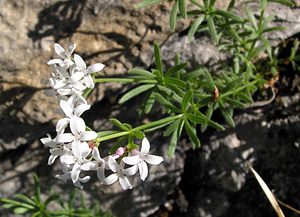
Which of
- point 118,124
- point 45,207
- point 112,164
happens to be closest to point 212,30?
point 118,124

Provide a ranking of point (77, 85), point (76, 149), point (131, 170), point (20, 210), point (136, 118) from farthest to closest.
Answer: point (136, 118)
point (20, 210)
point (77, 85)
point (131, 170)
point (76, 149)

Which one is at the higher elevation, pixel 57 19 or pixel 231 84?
pixel 57 19

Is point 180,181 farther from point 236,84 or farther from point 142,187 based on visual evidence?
point 236,84

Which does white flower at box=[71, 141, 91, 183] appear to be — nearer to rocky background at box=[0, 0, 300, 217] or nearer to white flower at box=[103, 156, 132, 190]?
white flower at box=[103, 156, 132, 190]

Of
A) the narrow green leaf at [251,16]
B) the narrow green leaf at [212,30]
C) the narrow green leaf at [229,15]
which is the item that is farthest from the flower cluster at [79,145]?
the narrow green leaf at [251,16]

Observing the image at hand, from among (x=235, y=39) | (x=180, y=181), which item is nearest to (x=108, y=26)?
(x=235, y=39)

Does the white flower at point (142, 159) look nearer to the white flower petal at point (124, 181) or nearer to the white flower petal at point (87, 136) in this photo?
the white flower petal at point (124, 181)

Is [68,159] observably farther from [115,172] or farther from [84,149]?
[115,172]
